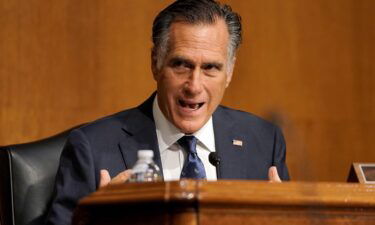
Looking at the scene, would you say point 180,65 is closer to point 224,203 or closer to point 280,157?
point 280,157

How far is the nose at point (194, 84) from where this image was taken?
2.72m

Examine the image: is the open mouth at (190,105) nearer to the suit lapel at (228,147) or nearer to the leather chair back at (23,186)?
the suit lapel at (228,147)

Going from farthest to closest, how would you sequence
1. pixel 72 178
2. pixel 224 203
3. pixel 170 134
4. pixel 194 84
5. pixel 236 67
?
pixel 236 67
pixel 170 134
pixel 194 84
pixel 72 178
pixel 224 203

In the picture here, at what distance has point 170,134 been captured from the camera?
283 centimetres

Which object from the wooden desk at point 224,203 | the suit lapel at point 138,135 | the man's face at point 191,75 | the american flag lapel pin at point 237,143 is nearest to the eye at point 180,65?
the man's face at point 191,75

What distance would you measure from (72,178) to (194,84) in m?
0.56

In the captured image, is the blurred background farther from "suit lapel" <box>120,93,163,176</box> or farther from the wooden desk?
the wooden desk

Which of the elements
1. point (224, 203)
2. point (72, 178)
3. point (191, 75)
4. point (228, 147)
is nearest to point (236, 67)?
point (228, 147)

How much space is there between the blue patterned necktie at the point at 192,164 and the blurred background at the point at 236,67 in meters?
0.70

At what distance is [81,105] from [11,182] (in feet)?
4.01

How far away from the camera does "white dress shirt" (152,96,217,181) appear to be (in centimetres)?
273

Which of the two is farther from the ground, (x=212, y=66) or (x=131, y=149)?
(x=212, y=66)

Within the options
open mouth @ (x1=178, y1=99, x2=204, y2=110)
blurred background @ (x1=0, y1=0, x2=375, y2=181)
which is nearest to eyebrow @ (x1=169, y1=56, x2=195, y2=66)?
open mouth @ (x1=178, y1=99, x2=204, y2=110)

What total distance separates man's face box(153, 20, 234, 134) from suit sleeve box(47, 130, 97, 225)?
367 mm
